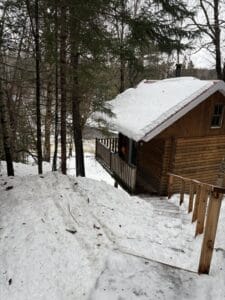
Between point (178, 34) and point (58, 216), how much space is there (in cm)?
570

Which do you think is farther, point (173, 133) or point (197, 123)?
point (197, 123)

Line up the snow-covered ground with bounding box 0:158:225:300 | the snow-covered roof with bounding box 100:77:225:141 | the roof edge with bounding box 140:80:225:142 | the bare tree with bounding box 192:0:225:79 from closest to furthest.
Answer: the snow-covered ground with bounding box 0:158:225:300 → the roof edge with bounding box 140:80:225:142 → the snow-covered roof with bounding box 100:77:225:141 → the bare tree with bounding box 192:0:225:79

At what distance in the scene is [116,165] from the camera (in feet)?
37.9

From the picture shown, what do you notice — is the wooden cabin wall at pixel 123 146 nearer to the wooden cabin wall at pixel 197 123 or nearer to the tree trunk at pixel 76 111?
the tree trunk at pixel 76 111

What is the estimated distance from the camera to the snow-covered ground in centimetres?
338

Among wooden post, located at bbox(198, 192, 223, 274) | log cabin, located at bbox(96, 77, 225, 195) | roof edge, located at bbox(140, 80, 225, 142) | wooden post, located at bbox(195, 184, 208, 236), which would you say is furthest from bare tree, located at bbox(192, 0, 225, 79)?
wooden post, located at bbox(198, 192, 223, 274)

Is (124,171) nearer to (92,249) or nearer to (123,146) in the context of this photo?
(123,146)

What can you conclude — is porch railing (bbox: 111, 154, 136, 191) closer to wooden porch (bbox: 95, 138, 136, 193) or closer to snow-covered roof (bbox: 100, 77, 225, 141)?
wooden porch (bbox: 95, 138, 136, 193)

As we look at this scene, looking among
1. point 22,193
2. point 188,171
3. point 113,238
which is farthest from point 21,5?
point 188,171

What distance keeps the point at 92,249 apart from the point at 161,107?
23.4 ft

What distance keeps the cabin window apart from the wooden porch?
401 cm

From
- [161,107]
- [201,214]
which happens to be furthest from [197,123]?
[201,214]

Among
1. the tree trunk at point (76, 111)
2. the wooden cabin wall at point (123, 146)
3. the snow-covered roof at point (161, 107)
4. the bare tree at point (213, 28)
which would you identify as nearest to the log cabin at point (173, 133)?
the snow-covered roof at point (161, 107)

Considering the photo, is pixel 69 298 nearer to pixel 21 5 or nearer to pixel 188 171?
pixel 21 5
